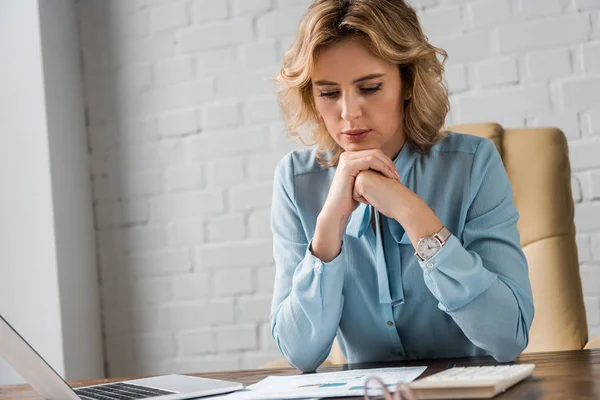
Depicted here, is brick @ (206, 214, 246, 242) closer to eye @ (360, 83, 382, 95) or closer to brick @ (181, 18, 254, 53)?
brick @ (181, 18, 254, 53)

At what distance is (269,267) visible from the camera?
8.00 feet

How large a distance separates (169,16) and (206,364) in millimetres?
1108

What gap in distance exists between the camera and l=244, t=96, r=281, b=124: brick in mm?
2432

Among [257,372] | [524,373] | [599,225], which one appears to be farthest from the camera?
[599,225]

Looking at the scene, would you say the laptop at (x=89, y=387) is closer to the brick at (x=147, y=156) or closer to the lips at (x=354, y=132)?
the lips at (x=354, y=132)

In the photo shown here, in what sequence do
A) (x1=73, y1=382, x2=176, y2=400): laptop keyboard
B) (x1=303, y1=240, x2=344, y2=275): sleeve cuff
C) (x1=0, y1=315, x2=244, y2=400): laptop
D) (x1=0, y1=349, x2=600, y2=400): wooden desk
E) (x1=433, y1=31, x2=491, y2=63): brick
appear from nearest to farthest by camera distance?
(x1=0, y1=349, x2=600, y2=400): wooden desk → (x1=0, y1=315, x2=244, y2=400): laptop → (x1=73, y1=382, x2=176, y2=400): laptop keyboard → (x1=303, y1=240, x2=344, y2=275): sleeve cuff → (x1=433, y1=31, x2=491, y2=63): brick

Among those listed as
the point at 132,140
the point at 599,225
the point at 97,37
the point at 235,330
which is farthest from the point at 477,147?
the point at 97,37

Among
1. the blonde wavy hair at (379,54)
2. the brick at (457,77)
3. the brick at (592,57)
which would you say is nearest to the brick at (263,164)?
the brick at (457,77)

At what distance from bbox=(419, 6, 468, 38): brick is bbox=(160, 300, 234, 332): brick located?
3.34 feet

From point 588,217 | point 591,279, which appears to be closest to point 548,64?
point 588,217

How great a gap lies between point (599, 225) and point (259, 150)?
100cm

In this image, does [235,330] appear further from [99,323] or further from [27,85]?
[27,85]

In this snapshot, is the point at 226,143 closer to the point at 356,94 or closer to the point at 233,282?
the point at 233,282

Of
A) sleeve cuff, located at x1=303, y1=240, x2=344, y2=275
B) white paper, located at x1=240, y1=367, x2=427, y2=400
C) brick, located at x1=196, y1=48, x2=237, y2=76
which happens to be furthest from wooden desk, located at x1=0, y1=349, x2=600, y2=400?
brick, located at x1=196, y1=48, x2=237, y2=76
